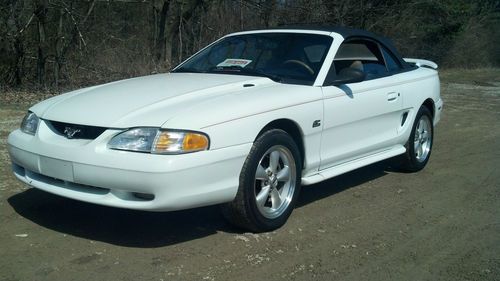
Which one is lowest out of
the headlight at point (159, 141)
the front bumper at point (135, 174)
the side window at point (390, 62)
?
the front bumper at point (135, 174)

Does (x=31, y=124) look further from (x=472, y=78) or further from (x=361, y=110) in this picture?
(x=472, y=78)

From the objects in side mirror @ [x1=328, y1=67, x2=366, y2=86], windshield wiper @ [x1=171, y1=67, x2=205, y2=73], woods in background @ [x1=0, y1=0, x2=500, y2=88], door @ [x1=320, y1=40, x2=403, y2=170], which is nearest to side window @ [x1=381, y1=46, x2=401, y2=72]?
door @ [x1=320, y1=40, x2=403, y2=170]

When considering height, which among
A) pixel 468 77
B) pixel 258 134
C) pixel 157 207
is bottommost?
pixel 468 77

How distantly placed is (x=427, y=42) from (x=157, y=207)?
23.9m

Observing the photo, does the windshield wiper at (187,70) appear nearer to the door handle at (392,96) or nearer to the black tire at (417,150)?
the door handle at (392,96)

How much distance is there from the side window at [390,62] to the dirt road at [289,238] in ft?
4.04

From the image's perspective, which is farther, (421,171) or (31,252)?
(421,171)

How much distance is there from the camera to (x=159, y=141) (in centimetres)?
394

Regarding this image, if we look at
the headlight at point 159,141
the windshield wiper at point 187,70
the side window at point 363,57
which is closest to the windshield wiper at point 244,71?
the windshield wiper at point 187,70

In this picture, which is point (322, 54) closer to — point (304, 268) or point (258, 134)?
point (258, 134)

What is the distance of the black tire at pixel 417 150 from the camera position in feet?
21.5

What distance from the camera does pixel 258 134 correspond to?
4.41m

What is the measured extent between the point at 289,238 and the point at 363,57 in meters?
2.57

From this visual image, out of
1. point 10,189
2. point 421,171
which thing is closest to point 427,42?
point 421,171
